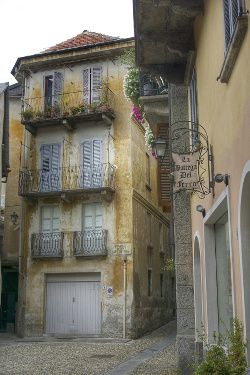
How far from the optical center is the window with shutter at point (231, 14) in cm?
490

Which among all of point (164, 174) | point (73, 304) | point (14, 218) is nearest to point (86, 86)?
point (14, 218)

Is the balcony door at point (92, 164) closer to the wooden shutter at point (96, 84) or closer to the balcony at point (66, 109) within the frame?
the balcony at point (66, 109)

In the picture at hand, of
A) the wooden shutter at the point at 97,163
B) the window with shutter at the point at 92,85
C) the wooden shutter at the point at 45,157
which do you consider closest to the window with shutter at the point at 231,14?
the wooden shutter at the point at 97,163

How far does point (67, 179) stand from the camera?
74.2 feet

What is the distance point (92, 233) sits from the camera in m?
22.0

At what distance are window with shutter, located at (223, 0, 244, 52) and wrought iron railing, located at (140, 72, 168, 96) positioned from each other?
6.79 meters

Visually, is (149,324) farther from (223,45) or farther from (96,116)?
(223,45)

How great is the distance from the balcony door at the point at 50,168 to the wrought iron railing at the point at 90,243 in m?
2.37

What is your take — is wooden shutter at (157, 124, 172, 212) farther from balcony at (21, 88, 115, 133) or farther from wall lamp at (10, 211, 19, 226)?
wall lamp at (10, 211, 19, 226)

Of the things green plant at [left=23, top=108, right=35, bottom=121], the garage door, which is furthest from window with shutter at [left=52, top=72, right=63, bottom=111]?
the garage door

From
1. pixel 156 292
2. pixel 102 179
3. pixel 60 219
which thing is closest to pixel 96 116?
pixel 102 179

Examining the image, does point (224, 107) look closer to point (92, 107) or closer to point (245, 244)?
point (245, 244)

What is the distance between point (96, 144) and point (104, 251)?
15.5 ft

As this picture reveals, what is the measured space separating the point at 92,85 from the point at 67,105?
4.70 ft
